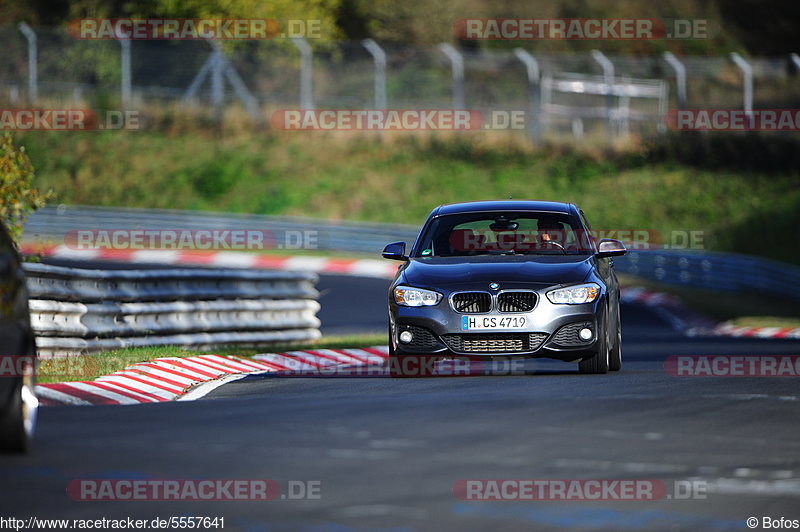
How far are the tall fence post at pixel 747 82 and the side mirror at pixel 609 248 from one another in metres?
25.5

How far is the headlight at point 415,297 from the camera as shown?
13.3m

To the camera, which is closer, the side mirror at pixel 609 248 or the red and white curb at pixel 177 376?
the red and white curb at pixel 177 376

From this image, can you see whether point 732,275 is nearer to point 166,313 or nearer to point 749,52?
point 166,313

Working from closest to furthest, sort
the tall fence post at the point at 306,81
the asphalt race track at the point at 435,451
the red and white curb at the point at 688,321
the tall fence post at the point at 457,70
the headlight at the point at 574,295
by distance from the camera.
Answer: the asphalt race track at the point at 435,451, the headlight at the point at 574,295, the red and white curb at the point at 688,321, the tall fence post at the point at 457,70, the tall fence post at the point at 306,81

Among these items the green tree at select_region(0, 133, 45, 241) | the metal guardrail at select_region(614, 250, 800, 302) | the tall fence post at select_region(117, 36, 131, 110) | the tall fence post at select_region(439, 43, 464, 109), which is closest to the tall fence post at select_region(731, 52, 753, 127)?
the metal guardrail at select_region(614, 250, 800, 302)

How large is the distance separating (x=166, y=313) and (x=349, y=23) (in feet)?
155

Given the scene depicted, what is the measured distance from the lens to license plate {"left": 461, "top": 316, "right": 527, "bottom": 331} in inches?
521

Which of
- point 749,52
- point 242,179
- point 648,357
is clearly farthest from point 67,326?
point 749,52

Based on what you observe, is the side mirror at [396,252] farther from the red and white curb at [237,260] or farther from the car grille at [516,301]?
the red and white curb at [237,260]

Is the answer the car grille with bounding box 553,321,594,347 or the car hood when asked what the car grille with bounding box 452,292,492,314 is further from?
the car grille with bounding box 553,321,594,347

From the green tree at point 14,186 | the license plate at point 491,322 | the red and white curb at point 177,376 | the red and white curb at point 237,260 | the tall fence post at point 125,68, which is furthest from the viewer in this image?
the tall fence post at point 125,68

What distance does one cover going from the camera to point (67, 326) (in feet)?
49.5

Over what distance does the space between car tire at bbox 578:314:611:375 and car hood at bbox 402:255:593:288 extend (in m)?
0.60

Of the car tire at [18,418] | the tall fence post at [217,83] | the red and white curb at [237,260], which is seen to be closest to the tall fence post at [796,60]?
the red and white curb at [237,260]
